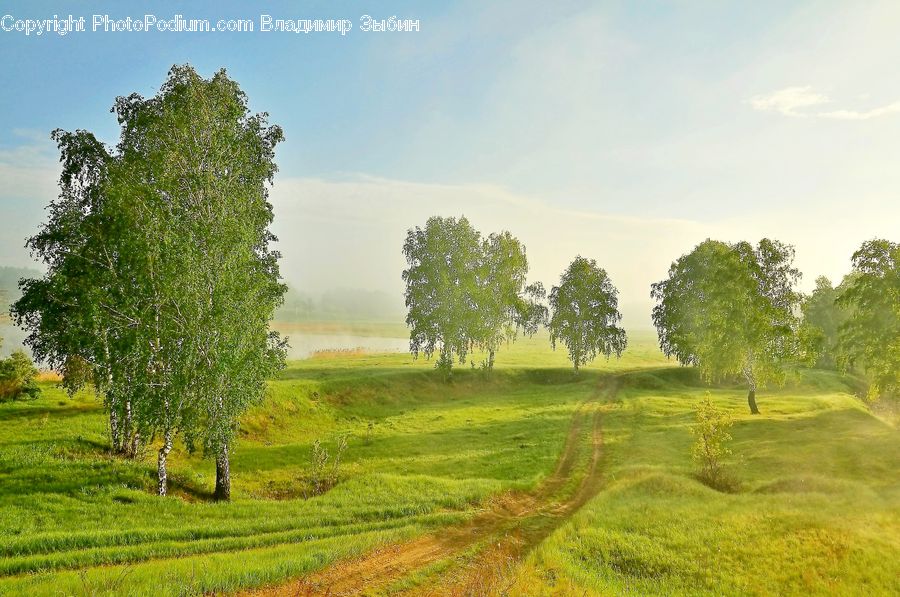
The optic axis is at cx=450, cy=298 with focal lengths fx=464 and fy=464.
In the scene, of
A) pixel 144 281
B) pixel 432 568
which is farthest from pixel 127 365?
pixel 432 568

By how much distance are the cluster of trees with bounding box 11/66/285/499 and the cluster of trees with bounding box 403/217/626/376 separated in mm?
34559

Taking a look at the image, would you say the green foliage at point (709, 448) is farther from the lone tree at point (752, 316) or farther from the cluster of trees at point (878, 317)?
the lone tree at point (752, 316)

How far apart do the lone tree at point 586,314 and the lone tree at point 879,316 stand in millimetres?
34751

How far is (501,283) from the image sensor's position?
69.2m

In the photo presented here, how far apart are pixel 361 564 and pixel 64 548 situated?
929 centimetres

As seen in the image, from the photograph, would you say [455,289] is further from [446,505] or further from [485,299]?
[446,505]

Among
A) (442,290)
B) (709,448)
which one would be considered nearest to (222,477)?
(709,448)

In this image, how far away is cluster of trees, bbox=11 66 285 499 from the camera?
2272cm

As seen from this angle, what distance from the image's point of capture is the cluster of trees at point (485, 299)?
6172cm

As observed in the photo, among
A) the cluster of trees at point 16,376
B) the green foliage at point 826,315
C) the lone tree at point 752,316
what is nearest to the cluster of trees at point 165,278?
the cluster of trees at point 16,376

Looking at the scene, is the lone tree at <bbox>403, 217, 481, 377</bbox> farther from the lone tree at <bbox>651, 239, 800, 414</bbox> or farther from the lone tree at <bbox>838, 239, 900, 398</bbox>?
the lone tree at <bbox>838, 239, 900, 398</bbox>

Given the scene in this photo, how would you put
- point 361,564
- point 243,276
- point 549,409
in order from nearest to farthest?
point 361,564
point 243,276
point 549,409

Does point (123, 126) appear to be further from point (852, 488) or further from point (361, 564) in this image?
point (852, 488)

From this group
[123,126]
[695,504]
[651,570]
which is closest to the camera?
[651,570]
